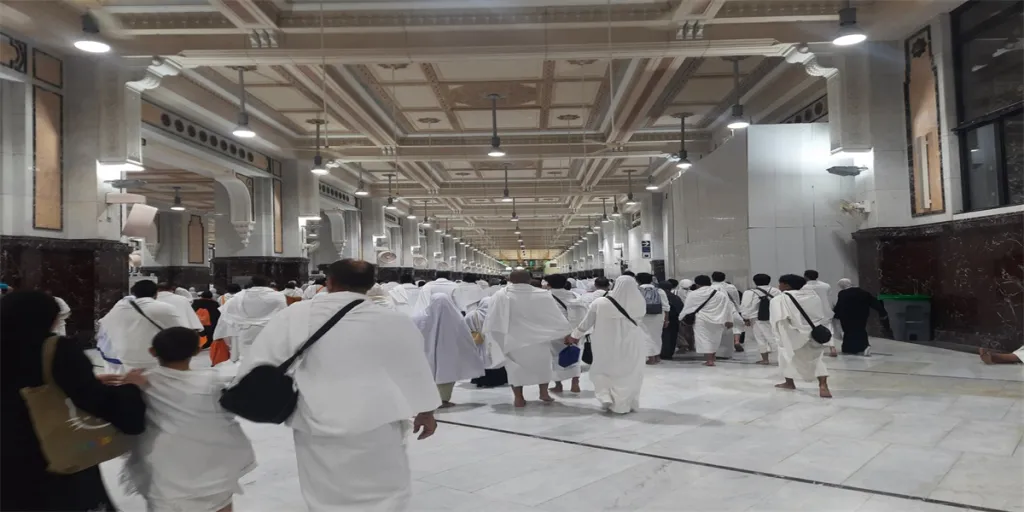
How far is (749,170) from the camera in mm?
10438

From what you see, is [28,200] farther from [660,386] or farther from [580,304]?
[660,386]

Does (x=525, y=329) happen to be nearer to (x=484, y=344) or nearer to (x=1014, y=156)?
(x=484, y=344)

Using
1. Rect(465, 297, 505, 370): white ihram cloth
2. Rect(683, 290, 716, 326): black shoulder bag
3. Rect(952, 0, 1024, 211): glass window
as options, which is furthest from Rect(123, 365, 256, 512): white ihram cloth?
Rect(952, 0, 1024, 211): glass window

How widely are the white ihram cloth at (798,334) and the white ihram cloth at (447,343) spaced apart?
2.88 metres

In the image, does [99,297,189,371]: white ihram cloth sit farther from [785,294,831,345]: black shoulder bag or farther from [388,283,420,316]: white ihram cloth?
[785,294,831,345]: black shoulder bag

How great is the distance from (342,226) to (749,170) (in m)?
14.4

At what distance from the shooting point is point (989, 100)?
819 cm

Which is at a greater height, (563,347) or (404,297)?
(404,297)

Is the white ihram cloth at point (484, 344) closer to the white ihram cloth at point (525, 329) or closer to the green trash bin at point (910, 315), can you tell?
the white ihram cloth at point (525, 329)

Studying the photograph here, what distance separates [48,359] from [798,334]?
5.70 metres

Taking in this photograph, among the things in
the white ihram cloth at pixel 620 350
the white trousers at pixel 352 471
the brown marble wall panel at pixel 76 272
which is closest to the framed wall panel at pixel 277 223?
the brown marble wall panel at pixel 76 272

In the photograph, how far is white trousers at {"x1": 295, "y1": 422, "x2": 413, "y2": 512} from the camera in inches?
92.3

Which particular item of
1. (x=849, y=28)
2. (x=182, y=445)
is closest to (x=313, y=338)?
(x=182, y=445)

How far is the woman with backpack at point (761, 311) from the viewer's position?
823cm
